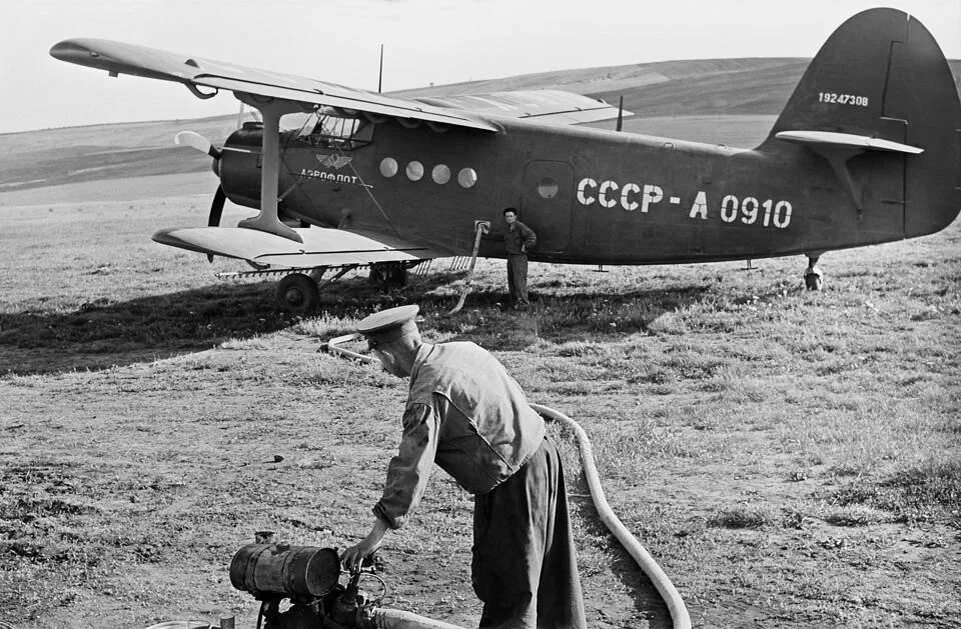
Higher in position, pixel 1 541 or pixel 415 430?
pixel 415 430

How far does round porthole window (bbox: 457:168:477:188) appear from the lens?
633 inches

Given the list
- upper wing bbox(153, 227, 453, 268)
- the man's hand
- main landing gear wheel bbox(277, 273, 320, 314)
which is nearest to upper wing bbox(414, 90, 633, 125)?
upper wing bbox(153, 227, 453, 268)

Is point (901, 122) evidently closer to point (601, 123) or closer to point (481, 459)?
point (481, 459)

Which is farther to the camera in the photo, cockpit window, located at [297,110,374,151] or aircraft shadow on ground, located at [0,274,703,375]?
cockpit window, located at [297,110,374,151]

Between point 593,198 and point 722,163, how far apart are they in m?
1.91

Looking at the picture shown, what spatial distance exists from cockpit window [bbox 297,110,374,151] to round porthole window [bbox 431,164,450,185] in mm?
1230

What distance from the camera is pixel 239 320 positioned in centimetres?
1547

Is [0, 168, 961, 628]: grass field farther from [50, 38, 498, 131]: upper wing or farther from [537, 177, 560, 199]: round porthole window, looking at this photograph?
[50, 38, 498, 131]: upper wing

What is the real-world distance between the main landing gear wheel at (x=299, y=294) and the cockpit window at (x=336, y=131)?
2.52m

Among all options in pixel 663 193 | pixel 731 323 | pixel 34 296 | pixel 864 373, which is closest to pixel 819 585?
pixel 864 373

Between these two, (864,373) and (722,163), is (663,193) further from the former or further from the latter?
(864,373)

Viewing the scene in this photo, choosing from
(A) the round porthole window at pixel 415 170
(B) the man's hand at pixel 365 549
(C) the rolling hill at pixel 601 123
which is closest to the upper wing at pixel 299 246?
(A) the round porthole window at pixel 415 170

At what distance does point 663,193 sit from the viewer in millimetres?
15258

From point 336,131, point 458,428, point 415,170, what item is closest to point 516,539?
point 458,428
